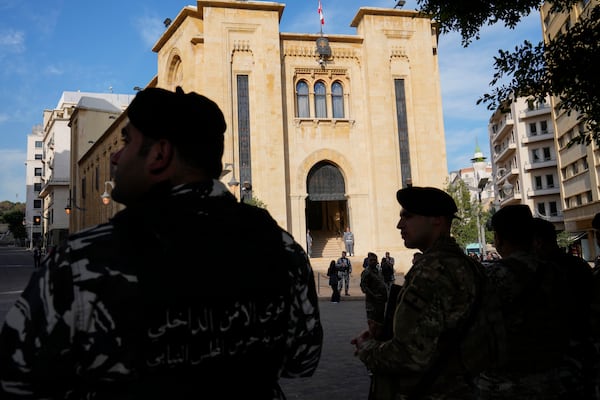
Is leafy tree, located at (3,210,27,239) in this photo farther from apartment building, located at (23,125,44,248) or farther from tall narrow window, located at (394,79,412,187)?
tall narrow window, located at (394,79,412,187)

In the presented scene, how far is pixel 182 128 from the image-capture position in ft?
4.32

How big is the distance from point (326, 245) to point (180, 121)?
3016 cm

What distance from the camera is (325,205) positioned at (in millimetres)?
32625

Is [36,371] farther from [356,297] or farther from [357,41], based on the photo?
[357,41]

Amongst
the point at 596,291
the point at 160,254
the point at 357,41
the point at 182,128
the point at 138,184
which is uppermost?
the point at 357,41

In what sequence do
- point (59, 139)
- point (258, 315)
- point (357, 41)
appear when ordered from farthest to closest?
point (59, 139) → point (357, 41) → point (258, 315)

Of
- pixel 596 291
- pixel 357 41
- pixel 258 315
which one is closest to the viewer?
pixel 258 315

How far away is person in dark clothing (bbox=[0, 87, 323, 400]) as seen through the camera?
1.04m

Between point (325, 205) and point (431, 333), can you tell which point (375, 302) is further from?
point (325, 205)

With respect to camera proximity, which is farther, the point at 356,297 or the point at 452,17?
the point at 356,297

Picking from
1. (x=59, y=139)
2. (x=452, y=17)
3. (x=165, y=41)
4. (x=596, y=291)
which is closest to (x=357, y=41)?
(x=165, y=41)

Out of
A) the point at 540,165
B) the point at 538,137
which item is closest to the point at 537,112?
the point at 538,137

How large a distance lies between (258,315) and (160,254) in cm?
32

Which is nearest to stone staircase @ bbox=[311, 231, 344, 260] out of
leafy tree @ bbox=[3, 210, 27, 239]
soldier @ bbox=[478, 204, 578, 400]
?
soldier @ bbox=[478, 204, 578, 400]
